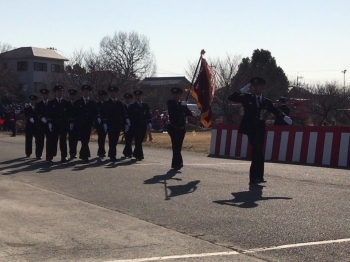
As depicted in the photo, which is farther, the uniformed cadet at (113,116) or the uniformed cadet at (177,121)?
→ the uniformed cadet at (113,116)

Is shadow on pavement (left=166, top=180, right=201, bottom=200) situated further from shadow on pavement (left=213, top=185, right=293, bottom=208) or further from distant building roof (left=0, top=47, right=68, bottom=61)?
distant building roof (left=0, top=47, right=68, bottom=61)

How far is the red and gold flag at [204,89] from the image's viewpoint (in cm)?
1571

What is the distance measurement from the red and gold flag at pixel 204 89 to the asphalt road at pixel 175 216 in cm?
169

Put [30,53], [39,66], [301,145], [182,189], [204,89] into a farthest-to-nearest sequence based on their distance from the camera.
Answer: [39,66], [30,53], [301,145], [204,89], [182,189]

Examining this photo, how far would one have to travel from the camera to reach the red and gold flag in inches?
619

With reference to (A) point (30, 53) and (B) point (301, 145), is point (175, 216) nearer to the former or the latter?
(B) point (301, 145)

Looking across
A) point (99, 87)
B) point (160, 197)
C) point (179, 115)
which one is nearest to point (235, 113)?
point (99, 87)

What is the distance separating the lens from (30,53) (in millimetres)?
86000

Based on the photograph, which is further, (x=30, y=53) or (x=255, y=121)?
(x=30, y=53)

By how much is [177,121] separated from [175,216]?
6582mm

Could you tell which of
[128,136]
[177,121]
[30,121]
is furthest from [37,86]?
[177,121]

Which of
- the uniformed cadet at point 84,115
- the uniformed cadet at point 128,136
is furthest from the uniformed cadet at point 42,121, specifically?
the uniformed cadet at point 128,136

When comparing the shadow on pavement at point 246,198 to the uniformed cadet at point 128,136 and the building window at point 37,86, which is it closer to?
the uniformed cadet at point 128,136

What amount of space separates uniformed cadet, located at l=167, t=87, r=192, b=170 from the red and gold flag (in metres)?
0.47
